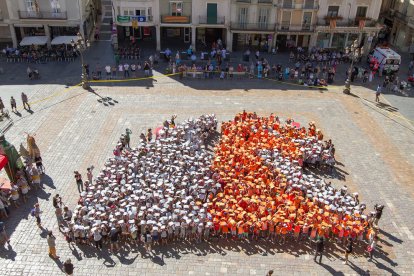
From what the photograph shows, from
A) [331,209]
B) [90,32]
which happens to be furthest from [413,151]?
[90,32]

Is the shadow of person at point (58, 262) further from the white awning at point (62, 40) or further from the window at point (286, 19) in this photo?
the window at point (286, 19)

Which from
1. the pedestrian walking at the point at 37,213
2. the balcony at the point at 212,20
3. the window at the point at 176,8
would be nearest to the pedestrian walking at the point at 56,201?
the pedestrian walking at the point at 37,213

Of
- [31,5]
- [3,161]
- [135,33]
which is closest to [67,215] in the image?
[3,161]

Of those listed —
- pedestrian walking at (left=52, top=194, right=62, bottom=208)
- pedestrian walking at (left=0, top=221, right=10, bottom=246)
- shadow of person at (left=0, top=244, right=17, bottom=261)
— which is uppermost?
pedestrian walking at (left=52, top=194, right=62, bottom=208)

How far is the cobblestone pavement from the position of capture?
21.2 m

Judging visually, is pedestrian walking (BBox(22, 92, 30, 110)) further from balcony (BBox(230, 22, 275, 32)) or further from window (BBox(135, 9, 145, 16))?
balcony (BBox(230, 22, 275, 32))

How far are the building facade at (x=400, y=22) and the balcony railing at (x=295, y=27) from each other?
486 inches

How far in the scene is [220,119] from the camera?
3500 cm

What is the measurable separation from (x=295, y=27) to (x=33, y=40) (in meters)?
28.5

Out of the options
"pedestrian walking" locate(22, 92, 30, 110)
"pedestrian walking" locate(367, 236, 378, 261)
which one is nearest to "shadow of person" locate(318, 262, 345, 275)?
"pedestrian walking" locate(367, 236, 378, 261)

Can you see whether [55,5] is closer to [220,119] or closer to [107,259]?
[220,119]

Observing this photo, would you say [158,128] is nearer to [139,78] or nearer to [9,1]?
[139,78]

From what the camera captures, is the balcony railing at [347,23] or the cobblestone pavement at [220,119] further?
the balcony railing at [347,23]

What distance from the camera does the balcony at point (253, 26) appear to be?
48.6 m
